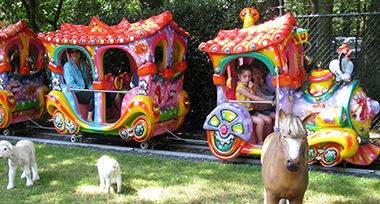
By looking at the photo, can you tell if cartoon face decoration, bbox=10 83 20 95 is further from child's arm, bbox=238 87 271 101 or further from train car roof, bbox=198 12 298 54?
child's arm, bbox=238 87 271 101

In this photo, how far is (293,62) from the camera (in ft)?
17.2

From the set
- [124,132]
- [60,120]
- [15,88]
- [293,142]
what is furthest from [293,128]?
[15,88]

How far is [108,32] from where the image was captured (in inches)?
242

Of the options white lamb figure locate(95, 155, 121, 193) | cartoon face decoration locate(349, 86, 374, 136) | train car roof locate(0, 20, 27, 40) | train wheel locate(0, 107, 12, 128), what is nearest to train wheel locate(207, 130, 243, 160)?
cartoon face decoration locate(349, 86, 374, 136)

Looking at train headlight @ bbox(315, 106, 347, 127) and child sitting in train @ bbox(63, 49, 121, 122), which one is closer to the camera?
train headlight @ bbox(315, 106, 347, 127)

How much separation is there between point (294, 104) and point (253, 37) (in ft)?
3.86

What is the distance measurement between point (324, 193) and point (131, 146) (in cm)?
385

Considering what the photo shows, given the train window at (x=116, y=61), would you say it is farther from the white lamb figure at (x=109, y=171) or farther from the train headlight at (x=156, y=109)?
the white lamb figure at (x=109, y=171)

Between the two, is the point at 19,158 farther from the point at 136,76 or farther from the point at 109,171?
the point at 136,76

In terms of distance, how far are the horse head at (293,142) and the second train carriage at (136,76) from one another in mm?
3444

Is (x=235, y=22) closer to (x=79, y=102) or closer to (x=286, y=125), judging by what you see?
(x=79, y=102)

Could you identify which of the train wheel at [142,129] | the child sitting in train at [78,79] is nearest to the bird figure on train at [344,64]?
the train wheel at [142,129]

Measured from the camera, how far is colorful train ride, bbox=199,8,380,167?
4.75 meters

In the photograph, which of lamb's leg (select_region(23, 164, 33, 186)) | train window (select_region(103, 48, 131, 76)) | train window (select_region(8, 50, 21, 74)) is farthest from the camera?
train window (select_region(103, 48, 131, 76))
